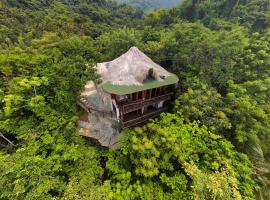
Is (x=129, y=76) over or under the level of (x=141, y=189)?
over

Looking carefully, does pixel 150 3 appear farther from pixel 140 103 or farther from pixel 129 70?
pixel 140 103

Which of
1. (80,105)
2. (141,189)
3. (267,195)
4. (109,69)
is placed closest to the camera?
(141,189)

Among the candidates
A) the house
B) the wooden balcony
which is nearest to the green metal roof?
the house

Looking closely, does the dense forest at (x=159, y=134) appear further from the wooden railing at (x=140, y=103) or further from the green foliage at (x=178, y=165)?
the wooden railing at (x=140, y=103)

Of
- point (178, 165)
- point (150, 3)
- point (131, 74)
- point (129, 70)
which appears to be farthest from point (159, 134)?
point (150, 3)

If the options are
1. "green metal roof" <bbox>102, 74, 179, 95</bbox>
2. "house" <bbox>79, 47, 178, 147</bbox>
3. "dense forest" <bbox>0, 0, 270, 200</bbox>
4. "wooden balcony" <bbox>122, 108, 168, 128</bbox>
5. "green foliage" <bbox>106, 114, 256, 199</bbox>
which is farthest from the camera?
"wooden balcony" <bbox>122, 108, 168, 128</bbox>

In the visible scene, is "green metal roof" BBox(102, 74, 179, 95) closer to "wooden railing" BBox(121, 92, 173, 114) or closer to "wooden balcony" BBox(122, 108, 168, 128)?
"wooden railing" BBox(121, 92, 173, 114)

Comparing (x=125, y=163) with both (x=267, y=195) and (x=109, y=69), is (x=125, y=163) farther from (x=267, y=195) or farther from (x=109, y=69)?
(x=267, y=195)

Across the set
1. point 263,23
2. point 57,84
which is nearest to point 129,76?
point 57,84
